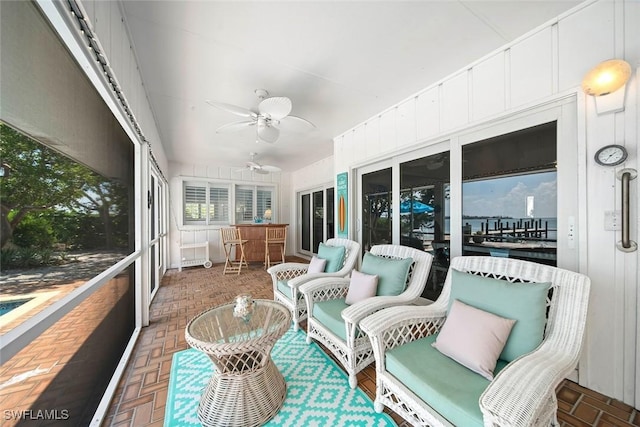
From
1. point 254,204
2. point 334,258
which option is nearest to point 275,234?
point 254,204

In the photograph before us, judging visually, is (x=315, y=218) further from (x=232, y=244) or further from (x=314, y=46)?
(x=314, y=46)

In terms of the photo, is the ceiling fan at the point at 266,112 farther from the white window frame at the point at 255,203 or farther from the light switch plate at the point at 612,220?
the white window frame at the point at 255,203

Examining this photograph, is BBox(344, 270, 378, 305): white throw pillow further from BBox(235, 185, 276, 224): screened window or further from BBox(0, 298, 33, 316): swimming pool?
BBox(235, 185, 276, 224): screened window

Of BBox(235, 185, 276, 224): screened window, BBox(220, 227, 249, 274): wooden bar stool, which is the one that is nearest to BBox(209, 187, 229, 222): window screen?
BBox(235, 185, 276, 224): screened window

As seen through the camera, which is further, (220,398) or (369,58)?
(369,58)

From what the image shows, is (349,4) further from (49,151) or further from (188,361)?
(188,361)

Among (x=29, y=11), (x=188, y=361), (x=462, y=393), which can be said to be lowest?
(x=188, y=361)

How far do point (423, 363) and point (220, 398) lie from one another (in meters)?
1.22

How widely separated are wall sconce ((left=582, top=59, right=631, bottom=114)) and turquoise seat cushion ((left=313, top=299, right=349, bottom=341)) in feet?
7.50

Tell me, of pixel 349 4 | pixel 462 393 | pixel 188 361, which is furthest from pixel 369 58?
pixel 188 361

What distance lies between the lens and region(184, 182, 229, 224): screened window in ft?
20.4

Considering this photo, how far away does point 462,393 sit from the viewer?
3.60ft

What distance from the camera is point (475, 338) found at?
4.23 feet

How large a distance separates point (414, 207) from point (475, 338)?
6.15 feet
